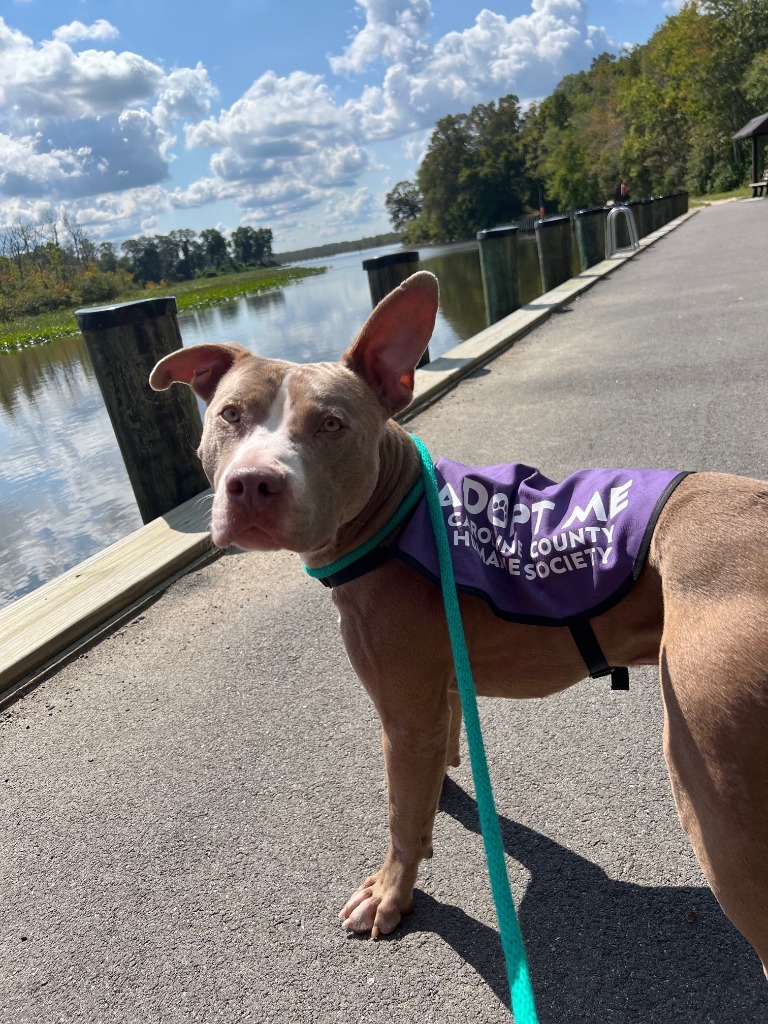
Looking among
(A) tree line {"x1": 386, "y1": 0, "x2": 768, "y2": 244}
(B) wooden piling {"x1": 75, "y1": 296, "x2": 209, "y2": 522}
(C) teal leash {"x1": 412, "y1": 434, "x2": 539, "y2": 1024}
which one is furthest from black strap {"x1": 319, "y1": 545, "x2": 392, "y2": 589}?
(A) tree line {"x1": 386, "y1": 0, "x2": 768, "y2": 244}

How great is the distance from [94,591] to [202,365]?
2104 mm

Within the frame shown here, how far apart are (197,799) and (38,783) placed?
0.72 meters

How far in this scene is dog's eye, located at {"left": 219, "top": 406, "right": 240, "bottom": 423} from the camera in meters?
2.16

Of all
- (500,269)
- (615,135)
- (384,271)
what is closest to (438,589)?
(384,271)

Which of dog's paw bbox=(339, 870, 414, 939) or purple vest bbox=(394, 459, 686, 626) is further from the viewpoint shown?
dog's paw bbox=(339, 870, 414, 939)

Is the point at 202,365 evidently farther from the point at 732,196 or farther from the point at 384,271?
the point at 732,196

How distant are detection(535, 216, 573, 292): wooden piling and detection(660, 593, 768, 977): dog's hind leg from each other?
1448cm

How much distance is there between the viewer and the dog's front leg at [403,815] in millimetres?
2098

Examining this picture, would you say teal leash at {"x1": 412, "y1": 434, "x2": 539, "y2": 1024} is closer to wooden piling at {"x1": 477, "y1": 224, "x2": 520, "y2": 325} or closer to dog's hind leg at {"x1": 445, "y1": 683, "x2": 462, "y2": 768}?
dog's hind leg at {"x1": 445, "y1": 683, "x2": 462, "y2": 768}

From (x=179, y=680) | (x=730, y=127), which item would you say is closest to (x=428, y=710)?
(x=179, y=680)

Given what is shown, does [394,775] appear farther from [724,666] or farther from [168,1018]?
[724,666]

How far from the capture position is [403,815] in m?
2.13

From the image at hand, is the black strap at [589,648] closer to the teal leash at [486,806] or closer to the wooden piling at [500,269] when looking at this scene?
the teal leash at [486,806]

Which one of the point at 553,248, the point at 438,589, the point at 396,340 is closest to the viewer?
the point at 438,589
